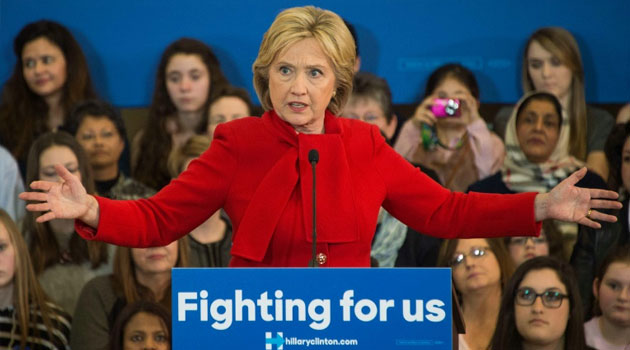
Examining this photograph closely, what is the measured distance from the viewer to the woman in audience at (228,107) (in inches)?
196

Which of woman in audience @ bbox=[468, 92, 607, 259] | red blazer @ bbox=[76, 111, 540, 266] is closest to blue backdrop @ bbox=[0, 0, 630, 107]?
woman in audience @ bbox=[468, 92, 607, 259]

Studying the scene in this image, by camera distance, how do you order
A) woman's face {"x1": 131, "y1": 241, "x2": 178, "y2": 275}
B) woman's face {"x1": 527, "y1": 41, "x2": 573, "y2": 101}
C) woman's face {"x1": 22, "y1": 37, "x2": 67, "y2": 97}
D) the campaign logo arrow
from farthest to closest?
woman's face {"x1": 22, "y1": 37, "x2": 67, "y2": 97}, woman's face {"x1": 527, "y1": 41, "x2": 573, "y2": 101}, woman's face {"x1": 131, "y1": 241, "x2": 178, "y2": 275}, the campaign logo arrow

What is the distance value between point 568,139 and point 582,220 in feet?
7.83

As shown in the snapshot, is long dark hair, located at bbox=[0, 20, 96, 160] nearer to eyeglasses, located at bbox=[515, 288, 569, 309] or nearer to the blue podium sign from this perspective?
eyeglasses, located at bbox=[515, 288, 569, 309]

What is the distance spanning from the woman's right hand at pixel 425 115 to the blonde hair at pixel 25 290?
6.71 feet

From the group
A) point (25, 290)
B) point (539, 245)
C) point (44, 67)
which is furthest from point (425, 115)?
point (25, 290)

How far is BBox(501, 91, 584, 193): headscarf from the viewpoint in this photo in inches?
183

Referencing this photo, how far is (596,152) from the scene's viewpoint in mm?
4902

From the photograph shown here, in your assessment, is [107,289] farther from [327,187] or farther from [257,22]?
[327,187]

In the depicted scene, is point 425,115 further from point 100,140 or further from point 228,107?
point 100,140

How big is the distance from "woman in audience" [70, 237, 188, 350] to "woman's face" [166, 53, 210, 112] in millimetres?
946

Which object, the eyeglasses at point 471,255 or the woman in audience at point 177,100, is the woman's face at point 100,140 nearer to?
the woman in audience at point 177,100

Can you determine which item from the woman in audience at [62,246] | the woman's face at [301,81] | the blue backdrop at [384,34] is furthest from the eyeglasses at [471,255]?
the woman's face at [301,81]

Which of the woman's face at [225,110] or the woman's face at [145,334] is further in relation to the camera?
the woman's face at [225,110]
